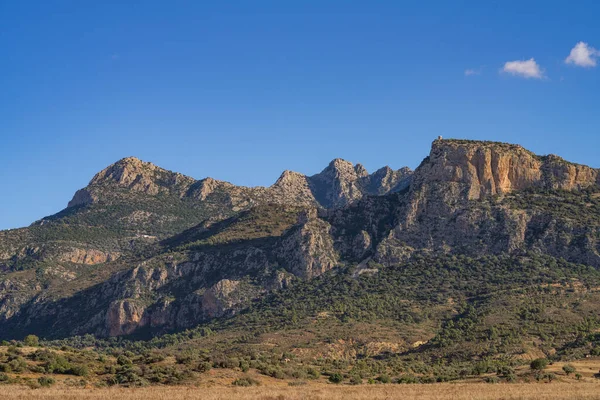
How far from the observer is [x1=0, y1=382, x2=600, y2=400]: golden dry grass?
48906 millimetres

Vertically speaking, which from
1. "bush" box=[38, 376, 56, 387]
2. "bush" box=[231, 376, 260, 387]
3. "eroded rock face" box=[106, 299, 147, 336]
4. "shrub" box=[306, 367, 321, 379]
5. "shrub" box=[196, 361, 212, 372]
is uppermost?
"eroded rock face" box=[106, 299, 147, 336]

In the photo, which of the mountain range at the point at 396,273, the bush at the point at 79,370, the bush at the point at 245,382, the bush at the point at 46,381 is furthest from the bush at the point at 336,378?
the mountain range at the point at 396,273

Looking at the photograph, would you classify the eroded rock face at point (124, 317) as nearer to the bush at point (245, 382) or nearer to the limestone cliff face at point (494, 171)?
the limestone cliff face at point (494, 171)

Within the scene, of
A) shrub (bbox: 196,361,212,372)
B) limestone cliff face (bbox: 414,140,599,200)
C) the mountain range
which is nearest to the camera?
shrub (bbox: 196,361,212,372)

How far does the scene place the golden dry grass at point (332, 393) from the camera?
48.9 meters

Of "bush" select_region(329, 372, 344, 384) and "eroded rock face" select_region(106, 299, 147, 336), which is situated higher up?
"eroded rock face" select_region(106, 299, 147, 336)

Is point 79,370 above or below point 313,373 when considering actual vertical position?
above

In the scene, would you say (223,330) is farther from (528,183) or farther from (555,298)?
(528,183)

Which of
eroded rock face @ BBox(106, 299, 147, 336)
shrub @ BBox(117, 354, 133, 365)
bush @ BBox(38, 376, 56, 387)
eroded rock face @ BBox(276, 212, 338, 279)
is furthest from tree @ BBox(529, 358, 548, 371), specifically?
eroded rock face @ BBox(106, 299, 147, 336)

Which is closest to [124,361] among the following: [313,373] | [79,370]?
[79,370]

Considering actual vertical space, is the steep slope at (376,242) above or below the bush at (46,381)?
above

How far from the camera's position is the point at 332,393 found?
53.1 meters

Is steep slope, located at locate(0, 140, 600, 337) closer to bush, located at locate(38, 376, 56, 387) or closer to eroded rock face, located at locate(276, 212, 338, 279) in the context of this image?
eroded rock face, located at locate(276, 212, 338, 279)

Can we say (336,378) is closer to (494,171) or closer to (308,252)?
(308,252)
